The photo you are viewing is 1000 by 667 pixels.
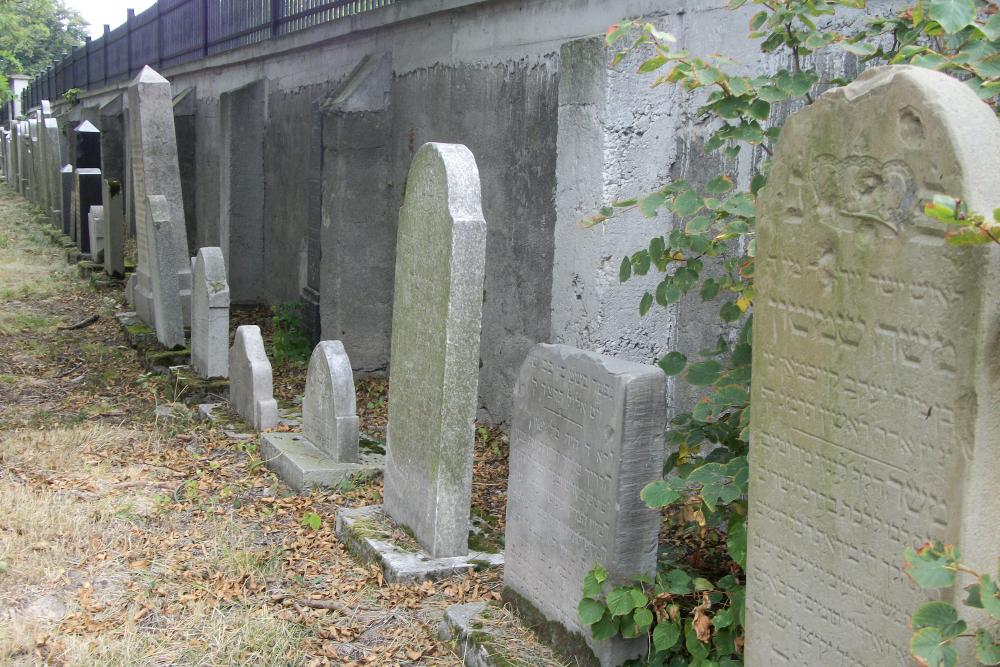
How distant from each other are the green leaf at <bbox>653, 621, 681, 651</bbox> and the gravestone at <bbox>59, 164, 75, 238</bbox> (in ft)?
52.9

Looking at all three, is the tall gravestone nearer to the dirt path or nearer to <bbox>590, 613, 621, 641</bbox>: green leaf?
the dirt path

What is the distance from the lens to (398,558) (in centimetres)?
457

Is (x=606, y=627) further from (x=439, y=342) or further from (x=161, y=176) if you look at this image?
(x=161, y=176)

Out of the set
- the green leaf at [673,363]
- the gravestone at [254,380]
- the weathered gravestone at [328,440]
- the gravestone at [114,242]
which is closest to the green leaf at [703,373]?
the green leaf at [673,363]

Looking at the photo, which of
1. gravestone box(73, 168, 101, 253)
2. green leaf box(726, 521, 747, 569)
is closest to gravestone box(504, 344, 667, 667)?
green leaf box(726, 521, 747, 569)

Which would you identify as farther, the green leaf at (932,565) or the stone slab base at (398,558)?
the stone slab base at (398,558)

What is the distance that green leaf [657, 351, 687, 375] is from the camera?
140 inches

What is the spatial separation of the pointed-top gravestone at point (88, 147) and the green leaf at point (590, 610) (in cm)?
1431

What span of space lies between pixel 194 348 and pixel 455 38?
131 inches

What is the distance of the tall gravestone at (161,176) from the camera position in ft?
29.2

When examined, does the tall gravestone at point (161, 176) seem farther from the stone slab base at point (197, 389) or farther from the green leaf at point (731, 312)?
the green leaf at point (731, 312)

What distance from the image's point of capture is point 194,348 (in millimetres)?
8258

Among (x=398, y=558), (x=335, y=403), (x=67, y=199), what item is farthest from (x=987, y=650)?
(x=67, y=199)

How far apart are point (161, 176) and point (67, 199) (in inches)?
364
